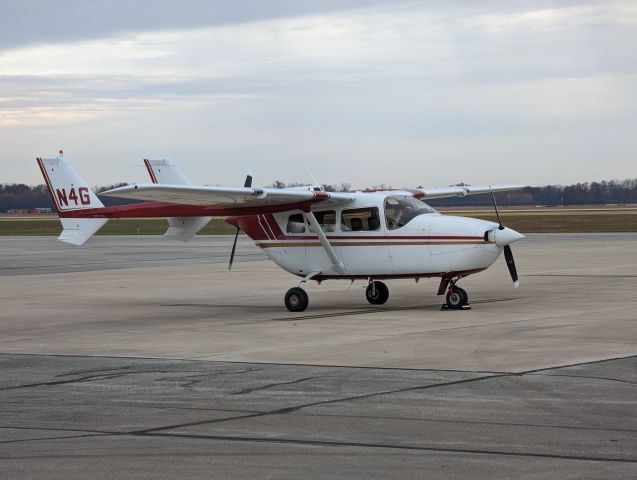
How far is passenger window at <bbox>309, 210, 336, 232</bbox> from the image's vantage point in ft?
71.4

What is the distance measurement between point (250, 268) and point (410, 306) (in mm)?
13529

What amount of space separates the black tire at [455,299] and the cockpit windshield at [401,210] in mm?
1599

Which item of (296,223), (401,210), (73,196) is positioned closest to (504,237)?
(401,210)

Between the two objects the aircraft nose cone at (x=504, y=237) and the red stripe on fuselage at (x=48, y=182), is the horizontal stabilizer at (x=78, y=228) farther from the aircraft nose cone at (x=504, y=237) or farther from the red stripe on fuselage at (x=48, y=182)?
the aircraft nose cone at (x=504, y=237)

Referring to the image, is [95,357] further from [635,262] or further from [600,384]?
[635,262]

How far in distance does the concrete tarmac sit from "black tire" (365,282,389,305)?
0.35 metres

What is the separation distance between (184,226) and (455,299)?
6217 millimetres

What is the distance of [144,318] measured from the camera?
20.2m

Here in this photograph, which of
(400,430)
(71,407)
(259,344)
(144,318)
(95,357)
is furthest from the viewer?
(144,318)

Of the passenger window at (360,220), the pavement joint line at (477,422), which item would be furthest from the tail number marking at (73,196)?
the pavement joint line at (477,422)

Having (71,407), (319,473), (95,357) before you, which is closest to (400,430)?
(319,473)

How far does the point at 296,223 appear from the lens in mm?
22078

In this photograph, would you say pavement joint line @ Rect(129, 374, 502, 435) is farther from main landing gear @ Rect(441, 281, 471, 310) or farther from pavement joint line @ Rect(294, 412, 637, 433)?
main landing gear @ Rect(441, 281, 471, 310)

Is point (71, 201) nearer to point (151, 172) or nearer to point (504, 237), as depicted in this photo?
point (151, 172)
